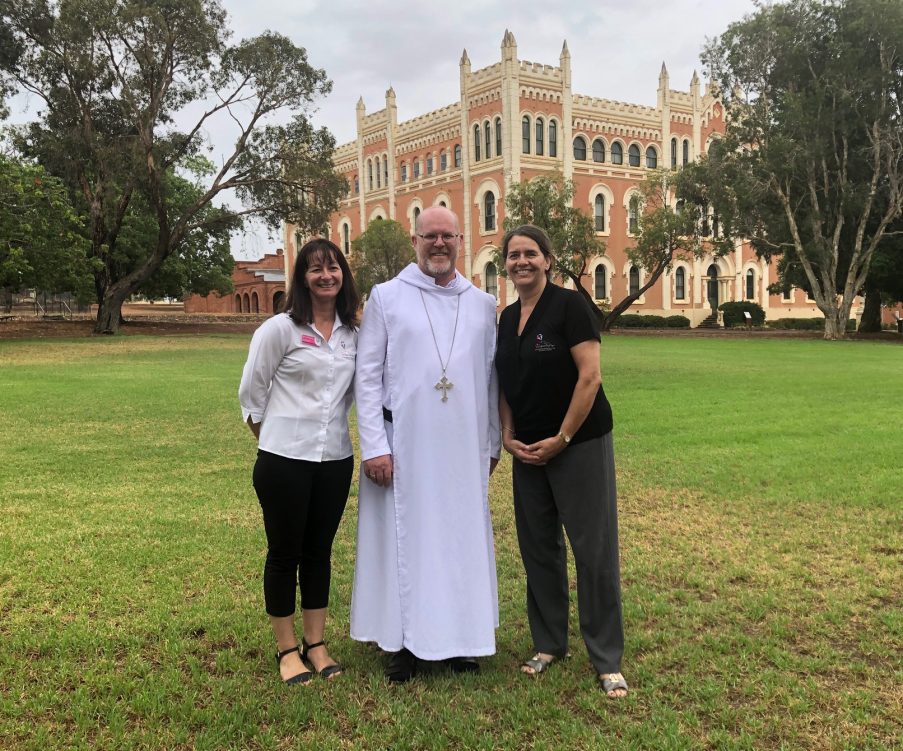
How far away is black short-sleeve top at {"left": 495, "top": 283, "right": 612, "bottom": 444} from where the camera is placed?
10.8 ft

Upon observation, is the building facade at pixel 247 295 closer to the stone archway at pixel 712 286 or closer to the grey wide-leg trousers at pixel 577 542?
the stone archway at pixel 712 286

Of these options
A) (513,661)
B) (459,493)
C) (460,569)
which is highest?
(459,493)

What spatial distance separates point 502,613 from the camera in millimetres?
4266

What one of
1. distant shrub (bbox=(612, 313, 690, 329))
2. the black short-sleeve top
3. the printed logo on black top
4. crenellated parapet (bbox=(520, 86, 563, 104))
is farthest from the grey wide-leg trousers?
crenellated parapet (bbox=(520, 86, 563, 104))

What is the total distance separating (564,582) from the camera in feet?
11.8

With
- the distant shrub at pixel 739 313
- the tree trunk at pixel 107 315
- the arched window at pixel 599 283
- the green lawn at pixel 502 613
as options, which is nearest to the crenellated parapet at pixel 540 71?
the arched window at pixel 599 283

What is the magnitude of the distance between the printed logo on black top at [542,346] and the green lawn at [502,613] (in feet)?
5.12

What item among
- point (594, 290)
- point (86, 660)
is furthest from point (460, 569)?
point (594, 290)

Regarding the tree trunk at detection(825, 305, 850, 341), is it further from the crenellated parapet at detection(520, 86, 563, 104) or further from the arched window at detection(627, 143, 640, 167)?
the crenellated parapet at detection(520, 86, 563, 104)

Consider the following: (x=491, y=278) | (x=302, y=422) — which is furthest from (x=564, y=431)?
(x=491, y=278)

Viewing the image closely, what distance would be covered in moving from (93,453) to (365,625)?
626 centimetres

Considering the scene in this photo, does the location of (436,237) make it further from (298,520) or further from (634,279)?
(634,279)

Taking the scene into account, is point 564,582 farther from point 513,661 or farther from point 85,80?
point 85,80

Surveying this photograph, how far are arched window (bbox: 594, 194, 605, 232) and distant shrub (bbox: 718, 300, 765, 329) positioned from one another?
9.47 metres
